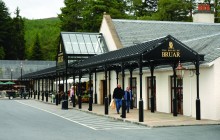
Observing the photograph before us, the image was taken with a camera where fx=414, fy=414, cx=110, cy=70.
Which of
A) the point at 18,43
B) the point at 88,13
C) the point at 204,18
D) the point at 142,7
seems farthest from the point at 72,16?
the point at 204,18

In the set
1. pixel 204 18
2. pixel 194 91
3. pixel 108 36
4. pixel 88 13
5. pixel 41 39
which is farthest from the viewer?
pixel 41 39

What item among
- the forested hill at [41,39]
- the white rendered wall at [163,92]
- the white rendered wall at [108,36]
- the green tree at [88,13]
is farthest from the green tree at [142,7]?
the white rendered wall at [163,92]

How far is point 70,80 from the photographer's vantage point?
167ft

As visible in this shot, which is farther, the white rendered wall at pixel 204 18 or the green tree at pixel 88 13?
the green tree at pixel 88 13

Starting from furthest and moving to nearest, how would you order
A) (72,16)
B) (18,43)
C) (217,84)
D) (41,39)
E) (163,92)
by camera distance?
(41,39)
(18,43)
(72,16)
(163,92)
(217,84)

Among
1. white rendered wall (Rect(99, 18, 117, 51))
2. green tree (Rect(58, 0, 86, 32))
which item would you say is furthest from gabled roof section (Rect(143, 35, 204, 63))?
green tree (Rect(58, 0, 86, 32))

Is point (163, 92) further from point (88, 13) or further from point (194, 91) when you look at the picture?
point (88, 13)

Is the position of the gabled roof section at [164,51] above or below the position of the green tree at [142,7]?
below

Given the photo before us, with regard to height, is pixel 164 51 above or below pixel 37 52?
below

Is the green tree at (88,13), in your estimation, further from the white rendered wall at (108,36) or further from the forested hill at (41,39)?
the white rendered wall at (108,36)

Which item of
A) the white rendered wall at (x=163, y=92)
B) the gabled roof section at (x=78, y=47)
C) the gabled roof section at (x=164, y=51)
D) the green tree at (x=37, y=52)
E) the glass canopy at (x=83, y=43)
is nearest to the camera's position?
the gabled roof section at (x=164, y=51)

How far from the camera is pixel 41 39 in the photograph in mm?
145375

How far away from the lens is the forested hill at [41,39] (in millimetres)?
115500

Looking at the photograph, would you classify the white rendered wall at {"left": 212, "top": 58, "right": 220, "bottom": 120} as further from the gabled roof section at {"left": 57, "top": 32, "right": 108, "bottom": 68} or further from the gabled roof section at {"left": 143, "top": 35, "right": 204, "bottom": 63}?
the gabled roof section at {"left": 57, "top": 32, "right": 108, "bottom": 68}
